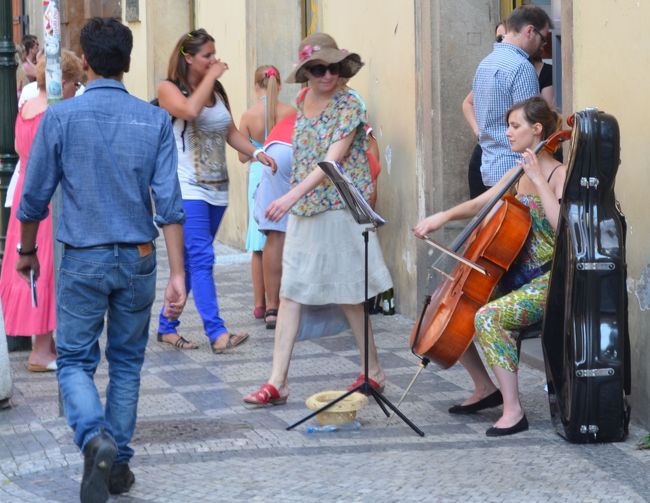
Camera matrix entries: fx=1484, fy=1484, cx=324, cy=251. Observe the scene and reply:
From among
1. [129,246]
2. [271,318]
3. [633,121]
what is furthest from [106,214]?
[271,318]

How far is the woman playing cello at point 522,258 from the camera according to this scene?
6508 mm

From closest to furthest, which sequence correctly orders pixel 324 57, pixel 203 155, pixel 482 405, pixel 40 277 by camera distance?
pixel 482 405 < pixel 324 57 < pixel 40 277 < pixel 203 155

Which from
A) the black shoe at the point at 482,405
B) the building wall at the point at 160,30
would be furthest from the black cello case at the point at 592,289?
the building wall at the point at 160,30

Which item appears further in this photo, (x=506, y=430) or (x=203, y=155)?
(x=203, y=155)

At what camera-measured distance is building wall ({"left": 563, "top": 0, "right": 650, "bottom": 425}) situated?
6562mm

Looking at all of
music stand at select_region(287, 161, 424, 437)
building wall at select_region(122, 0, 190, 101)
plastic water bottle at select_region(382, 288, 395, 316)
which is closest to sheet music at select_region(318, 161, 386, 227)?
music stand at select_region(287, 161, 424, 437)

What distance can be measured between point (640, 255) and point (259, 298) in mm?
4021

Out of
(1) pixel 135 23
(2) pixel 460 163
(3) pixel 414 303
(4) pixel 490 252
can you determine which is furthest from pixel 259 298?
(1) pixel 135 23

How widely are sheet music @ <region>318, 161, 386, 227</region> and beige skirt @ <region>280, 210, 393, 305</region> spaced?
1.76 feet

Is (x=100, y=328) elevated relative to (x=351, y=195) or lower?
lower

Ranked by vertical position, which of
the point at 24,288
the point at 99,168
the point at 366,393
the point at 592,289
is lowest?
the point at 366,393

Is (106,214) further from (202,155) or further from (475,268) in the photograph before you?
(202,155)

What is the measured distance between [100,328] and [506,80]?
10.9 feet

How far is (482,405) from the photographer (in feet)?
23.1
